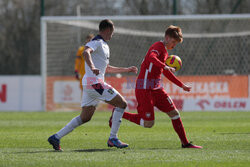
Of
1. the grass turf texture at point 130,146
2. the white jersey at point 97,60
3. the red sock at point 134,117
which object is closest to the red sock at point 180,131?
the grass turf texture at point 130,146

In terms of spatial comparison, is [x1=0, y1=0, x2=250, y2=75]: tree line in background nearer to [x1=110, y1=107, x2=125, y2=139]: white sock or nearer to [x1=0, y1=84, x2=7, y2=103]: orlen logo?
[x1=0, y1=84, x2=7, y2=103]: orlen logo

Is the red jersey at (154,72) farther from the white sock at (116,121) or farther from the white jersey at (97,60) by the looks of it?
the white jersey at (97,60)

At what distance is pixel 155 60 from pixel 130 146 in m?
1.41

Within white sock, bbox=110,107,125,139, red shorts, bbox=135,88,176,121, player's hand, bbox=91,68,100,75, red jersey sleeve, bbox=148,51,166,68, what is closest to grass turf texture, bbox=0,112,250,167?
white sock, bbox=110,107,125,139

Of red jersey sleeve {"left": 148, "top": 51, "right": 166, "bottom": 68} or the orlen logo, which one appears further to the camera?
the orlen logo

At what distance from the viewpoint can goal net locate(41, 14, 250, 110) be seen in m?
19.1

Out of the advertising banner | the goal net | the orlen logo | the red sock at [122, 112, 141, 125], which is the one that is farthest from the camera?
the orlen logo

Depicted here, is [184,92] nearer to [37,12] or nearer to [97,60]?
[97,60]

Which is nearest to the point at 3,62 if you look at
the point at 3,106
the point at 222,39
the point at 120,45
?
the point at 3,106

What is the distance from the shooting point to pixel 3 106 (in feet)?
65.7

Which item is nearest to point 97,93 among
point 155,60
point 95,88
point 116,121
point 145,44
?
point 95,88

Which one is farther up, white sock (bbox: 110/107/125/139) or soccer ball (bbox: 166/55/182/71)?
soccer ball (bbox: 166/55/182/71)

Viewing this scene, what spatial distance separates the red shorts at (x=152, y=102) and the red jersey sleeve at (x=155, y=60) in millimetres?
595

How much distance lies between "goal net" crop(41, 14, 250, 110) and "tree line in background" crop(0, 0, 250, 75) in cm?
116
